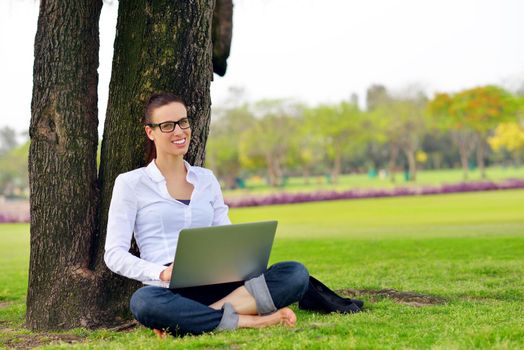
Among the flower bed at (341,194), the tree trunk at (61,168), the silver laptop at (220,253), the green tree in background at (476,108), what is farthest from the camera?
the green tree in background at (476,108)

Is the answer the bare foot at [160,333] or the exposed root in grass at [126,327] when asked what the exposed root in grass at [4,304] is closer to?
the exposed root in grass at [126,327]

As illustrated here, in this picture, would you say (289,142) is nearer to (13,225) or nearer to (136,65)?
(13,225)

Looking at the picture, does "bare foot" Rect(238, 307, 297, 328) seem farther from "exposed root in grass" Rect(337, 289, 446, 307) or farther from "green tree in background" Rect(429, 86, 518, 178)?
"green tree in background" Rect(429, 86, 518, 178)

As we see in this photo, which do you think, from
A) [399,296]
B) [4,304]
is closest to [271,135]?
[4,304]

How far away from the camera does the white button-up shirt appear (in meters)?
4.89

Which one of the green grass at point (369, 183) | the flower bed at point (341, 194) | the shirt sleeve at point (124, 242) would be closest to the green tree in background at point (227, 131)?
the green grass at point (369, 183)

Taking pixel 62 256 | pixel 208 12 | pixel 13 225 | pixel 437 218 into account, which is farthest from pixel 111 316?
pixel 13 225

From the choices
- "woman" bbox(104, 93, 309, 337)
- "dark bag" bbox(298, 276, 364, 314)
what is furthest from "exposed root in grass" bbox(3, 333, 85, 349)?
"dark bag" bbox(298, 276, 364, 314)

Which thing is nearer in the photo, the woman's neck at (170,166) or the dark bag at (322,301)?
the woman's neck at (170,166)

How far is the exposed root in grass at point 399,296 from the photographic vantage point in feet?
20.8

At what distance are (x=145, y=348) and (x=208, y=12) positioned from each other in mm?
3069

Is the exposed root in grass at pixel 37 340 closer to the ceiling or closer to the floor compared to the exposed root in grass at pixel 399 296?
closer to the floor

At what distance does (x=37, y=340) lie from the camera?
220 inches

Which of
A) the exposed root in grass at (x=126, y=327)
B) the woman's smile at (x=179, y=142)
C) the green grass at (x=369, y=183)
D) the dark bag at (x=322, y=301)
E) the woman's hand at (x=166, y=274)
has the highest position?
the woman's smile at (x=179, y=142)
